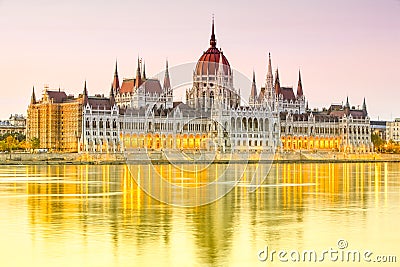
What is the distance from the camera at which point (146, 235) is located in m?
16.6

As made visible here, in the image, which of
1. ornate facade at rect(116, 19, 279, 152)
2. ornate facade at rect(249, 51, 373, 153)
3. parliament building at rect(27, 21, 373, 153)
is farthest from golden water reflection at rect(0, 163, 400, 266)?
ornate facade at rect(249, 51, 373, 153)

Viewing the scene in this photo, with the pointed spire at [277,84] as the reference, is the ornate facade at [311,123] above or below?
below

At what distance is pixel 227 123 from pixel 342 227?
3441 inches

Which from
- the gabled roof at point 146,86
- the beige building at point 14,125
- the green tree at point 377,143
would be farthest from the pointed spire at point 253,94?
the beige building at point 14,125

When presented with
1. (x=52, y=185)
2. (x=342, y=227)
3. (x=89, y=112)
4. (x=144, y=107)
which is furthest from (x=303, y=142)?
(x=342, y=227)

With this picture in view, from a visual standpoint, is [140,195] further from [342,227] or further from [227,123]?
[227,123]

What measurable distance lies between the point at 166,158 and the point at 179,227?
6895cm

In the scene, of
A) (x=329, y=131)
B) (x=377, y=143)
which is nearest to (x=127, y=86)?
(x=329, y=131)

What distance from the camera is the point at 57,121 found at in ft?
328

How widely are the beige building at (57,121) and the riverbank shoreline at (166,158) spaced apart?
10.5 metres

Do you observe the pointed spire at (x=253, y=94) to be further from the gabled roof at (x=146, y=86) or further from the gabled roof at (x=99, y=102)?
the gabled roof at (x=99, y=102)

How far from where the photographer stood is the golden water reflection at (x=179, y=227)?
1435 cm

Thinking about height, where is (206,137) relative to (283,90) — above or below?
below

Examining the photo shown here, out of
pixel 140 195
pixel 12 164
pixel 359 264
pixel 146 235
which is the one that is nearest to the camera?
pixel 359 264
